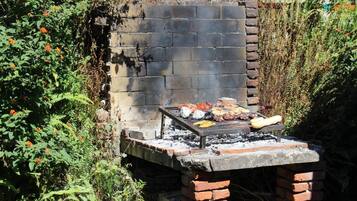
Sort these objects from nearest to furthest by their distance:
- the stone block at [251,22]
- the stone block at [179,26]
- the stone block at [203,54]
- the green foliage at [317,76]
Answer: the green foliage at [317,76] → the stone block at [179,26] → the stone block at [203,54] → the stone block at [251,22]

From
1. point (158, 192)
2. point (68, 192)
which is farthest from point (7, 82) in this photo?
point (158, 192)

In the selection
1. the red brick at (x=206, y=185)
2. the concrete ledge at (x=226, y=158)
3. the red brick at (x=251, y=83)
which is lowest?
the red brick at (x=206, y=185)

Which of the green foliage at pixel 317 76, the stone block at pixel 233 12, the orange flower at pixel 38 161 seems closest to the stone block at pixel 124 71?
the stone block at pixel 233 12

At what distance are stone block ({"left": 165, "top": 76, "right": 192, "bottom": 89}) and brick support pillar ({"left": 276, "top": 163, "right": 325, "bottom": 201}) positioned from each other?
1.58 metres

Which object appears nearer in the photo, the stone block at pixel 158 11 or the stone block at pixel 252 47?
the stone block at pixel 158 11

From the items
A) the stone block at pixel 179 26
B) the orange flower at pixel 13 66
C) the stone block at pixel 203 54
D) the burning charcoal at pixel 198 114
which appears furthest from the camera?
the stone block at pixel 203 54

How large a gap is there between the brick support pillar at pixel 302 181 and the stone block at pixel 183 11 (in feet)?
7.01

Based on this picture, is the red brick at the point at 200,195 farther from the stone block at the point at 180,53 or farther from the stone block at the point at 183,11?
the stone block at the point at 183,11

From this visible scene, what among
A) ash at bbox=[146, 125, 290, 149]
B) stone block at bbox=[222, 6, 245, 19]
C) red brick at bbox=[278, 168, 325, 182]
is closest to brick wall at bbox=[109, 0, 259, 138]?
stone block at bbox=[222, 6, 245, 19]

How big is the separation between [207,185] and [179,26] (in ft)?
7.29

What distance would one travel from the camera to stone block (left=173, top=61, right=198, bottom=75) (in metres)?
6.43

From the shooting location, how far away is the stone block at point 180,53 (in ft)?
21.0

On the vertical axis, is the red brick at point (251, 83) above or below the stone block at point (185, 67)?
below

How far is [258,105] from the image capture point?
6.96 m
